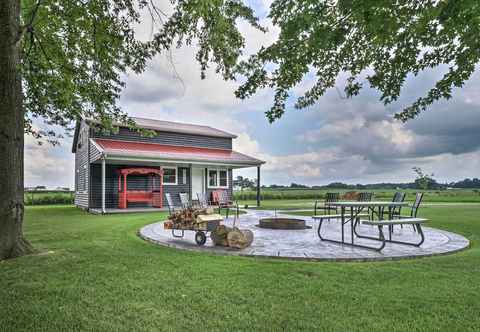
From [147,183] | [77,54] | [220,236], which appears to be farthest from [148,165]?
[220,236]

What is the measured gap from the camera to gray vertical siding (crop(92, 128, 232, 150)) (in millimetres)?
17094

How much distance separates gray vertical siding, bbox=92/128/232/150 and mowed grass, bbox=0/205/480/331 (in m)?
12.7

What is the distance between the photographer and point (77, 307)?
310 cm

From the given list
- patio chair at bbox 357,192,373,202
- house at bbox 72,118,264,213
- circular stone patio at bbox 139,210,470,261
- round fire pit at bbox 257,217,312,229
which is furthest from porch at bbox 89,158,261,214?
patio chair at bbox 357,192,373,202

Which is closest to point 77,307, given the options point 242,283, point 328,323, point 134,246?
point 242,283

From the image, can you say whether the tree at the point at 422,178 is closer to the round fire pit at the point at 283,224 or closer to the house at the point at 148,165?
the house at the point at 148,165

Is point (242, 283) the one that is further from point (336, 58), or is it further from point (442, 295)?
point (336, 58)

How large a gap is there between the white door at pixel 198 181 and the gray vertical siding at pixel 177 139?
1.81 m

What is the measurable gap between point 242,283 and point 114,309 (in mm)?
1477

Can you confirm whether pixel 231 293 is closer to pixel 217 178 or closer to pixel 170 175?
pixel 170 175

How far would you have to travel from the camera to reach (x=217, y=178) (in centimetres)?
1941

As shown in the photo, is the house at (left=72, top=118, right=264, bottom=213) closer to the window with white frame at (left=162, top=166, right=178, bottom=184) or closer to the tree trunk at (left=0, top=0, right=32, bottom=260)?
the window with white frame at (left=162, top=166, right=178, bottom=184)

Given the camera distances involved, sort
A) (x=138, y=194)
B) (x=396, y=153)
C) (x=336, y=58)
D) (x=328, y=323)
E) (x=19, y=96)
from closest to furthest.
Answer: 1. (x=328, y=323)
2. (x=336, y=58)
3. (x=19, y=96)
4. (x=138, y=194)
5. (x=396, y=153)

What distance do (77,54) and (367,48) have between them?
7644mm
